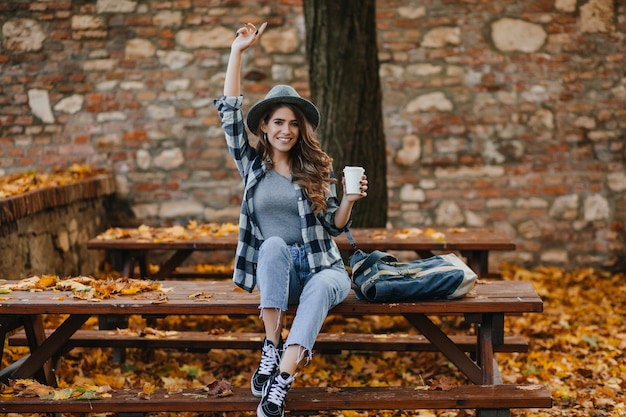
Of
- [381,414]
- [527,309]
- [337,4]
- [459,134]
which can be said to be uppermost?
[337,4]

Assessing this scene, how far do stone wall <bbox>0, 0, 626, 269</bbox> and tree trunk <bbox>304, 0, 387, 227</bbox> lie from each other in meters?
1.63

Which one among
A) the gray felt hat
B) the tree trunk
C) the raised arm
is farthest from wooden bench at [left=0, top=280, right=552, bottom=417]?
the tree trunk

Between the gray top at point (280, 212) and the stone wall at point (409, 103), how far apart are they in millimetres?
3462

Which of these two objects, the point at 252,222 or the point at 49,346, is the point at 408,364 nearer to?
the point at 252,222

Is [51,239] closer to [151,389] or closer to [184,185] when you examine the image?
[184,185]

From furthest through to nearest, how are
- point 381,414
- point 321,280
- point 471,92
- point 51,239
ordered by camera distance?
point 471,92, point 51,239, point 381,414, point 321,280

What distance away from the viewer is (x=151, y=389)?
3137 mm

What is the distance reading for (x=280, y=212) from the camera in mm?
3291

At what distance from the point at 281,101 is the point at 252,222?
1.84ft

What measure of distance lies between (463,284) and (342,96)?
7.14 feet

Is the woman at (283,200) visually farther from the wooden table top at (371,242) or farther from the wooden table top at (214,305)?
the wooden table top at (371,242)

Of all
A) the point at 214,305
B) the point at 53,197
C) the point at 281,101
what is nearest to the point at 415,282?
the point at 214,305

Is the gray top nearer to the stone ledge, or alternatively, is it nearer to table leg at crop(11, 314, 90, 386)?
table leg at crop(11, 314, 90, 386)

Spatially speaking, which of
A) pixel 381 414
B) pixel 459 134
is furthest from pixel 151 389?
pixel 459 134
